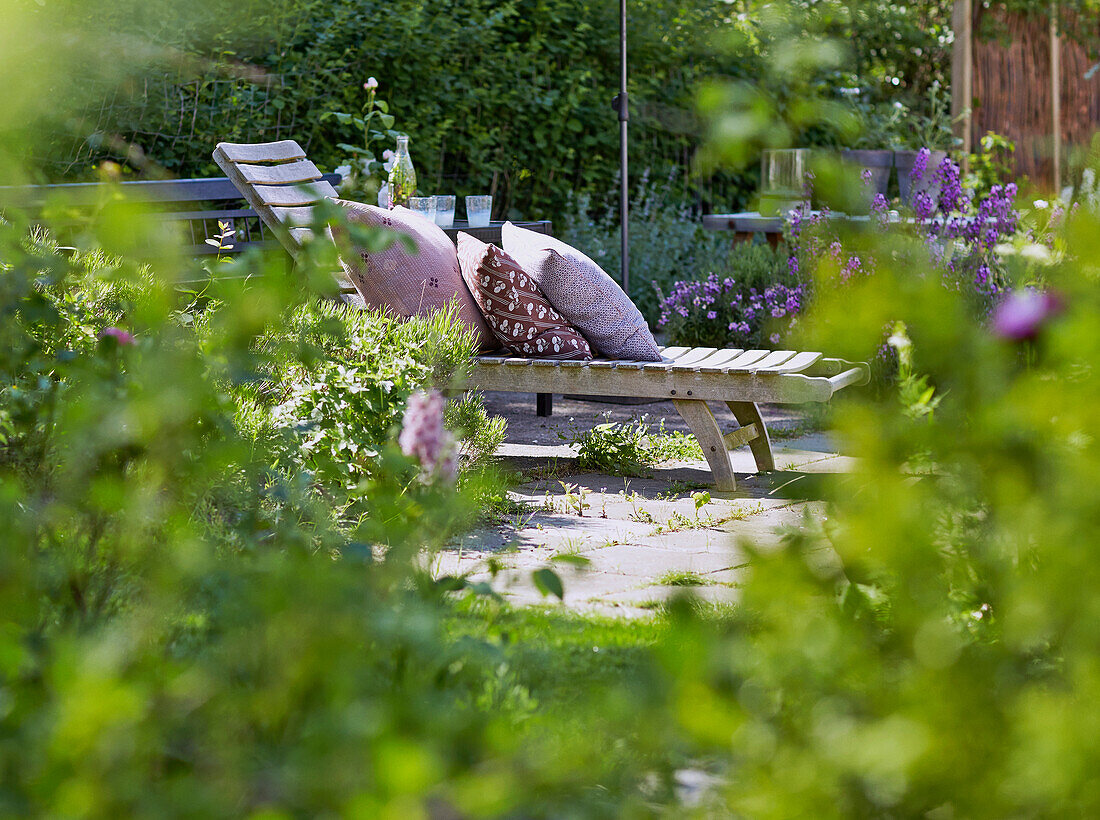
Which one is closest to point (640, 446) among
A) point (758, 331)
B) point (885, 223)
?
point (885, 223)

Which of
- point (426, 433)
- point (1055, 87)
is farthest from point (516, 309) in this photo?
point (1055, 87)

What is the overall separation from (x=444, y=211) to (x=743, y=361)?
6.04 feet

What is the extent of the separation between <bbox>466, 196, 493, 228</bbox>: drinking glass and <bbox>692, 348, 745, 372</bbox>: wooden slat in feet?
5.31

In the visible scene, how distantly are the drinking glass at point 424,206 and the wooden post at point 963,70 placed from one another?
15.5 ft

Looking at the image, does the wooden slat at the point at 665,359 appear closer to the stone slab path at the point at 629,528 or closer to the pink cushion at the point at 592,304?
the pink cushion at the point at 592,304

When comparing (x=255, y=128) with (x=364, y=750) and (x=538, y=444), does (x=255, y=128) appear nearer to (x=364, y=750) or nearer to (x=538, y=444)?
(x=538, y=444)

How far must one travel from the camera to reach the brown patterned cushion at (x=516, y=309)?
12.6 ft

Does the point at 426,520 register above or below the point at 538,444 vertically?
above

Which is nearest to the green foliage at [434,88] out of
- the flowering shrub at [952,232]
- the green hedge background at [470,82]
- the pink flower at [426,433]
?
the green hedge background at [470,82]

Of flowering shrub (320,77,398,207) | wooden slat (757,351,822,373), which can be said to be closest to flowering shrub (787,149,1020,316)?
wooden slat (757,351,822,373)

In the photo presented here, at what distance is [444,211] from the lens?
5113mm

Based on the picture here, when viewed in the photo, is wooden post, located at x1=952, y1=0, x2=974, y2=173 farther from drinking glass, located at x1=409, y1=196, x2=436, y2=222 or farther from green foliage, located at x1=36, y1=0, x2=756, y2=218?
drinking glass, located at x1=409, y1=196, x2=436, y2=222

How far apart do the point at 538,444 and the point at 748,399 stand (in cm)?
110

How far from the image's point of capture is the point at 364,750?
2.70 ft
